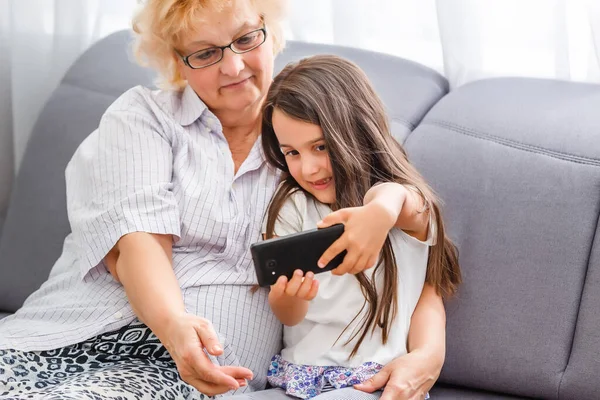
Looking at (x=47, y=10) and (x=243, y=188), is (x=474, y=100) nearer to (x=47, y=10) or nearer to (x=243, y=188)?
(x=243, y=188)

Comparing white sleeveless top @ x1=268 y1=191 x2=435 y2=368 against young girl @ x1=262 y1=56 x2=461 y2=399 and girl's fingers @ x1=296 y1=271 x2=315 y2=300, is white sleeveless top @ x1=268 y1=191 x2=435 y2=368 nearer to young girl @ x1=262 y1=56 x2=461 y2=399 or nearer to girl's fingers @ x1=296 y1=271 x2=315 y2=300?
young girl @ x1=262 y1=56 x2=461 y2=399

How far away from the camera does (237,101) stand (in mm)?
1702

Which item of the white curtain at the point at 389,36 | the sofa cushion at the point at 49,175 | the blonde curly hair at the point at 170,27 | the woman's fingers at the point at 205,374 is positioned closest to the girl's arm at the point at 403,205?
the woman's fingers at the point at 205,374

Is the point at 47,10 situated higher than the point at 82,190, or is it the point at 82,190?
the point at 47,10

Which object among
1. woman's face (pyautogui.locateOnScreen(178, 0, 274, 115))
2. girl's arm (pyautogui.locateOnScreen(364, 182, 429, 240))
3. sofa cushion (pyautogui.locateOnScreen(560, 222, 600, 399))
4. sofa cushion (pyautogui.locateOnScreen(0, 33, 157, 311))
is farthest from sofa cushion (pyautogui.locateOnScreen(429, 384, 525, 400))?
sofa cushion (pyautogui.locateOnScreen(0, 33, 157, 311))

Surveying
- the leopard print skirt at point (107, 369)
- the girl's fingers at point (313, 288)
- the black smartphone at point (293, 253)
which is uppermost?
the black smartphone at point (293, 253)

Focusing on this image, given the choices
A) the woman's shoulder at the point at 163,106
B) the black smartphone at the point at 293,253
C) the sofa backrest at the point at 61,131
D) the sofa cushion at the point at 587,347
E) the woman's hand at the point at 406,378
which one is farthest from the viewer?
the sofa backrest at the point at 61,131

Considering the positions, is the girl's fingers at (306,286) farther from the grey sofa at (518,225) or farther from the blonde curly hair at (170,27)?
the blonde curly hair at (170,27)

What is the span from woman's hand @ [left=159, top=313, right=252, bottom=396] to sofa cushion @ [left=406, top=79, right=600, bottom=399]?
0.49 m

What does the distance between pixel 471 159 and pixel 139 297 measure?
68cm

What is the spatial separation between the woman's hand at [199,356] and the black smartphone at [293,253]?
0.12m

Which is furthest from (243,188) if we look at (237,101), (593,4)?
(593,4)

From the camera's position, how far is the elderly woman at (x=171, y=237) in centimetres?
155

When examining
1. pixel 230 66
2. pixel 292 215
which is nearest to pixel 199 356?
pixel 292 215
